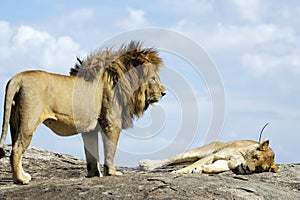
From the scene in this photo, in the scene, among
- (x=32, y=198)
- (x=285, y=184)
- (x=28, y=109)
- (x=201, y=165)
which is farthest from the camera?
(x=201, y=165)

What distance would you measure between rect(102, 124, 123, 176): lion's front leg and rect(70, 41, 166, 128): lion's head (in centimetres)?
16

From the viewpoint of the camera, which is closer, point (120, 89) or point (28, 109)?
point (28, 109)

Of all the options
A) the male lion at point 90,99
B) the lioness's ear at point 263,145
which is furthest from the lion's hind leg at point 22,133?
the lioness's ear at point 263,145

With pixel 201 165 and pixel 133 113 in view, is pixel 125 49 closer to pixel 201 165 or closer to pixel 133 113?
pixel 133 113

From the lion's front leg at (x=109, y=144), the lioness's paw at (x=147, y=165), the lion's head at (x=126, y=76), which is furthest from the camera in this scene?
the lioness's paw at (x=147, y=165)

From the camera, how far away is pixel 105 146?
283 inches

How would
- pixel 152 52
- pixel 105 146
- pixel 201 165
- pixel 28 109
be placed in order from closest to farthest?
pixel 28 109 < pixel 105 146 < pixel 152 52 < pixel 201 165

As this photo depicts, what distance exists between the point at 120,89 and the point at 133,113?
38 cm

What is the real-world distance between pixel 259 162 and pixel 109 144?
327 cm

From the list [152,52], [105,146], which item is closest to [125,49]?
[152,52]

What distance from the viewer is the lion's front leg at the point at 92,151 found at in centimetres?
738

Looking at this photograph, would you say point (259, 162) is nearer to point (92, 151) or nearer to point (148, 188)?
point (92, 151)

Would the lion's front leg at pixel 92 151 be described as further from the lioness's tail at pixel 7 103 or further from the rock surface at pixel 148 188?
the lioness's tail at pixel 7 103

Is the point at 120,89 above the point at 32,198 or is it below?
above
